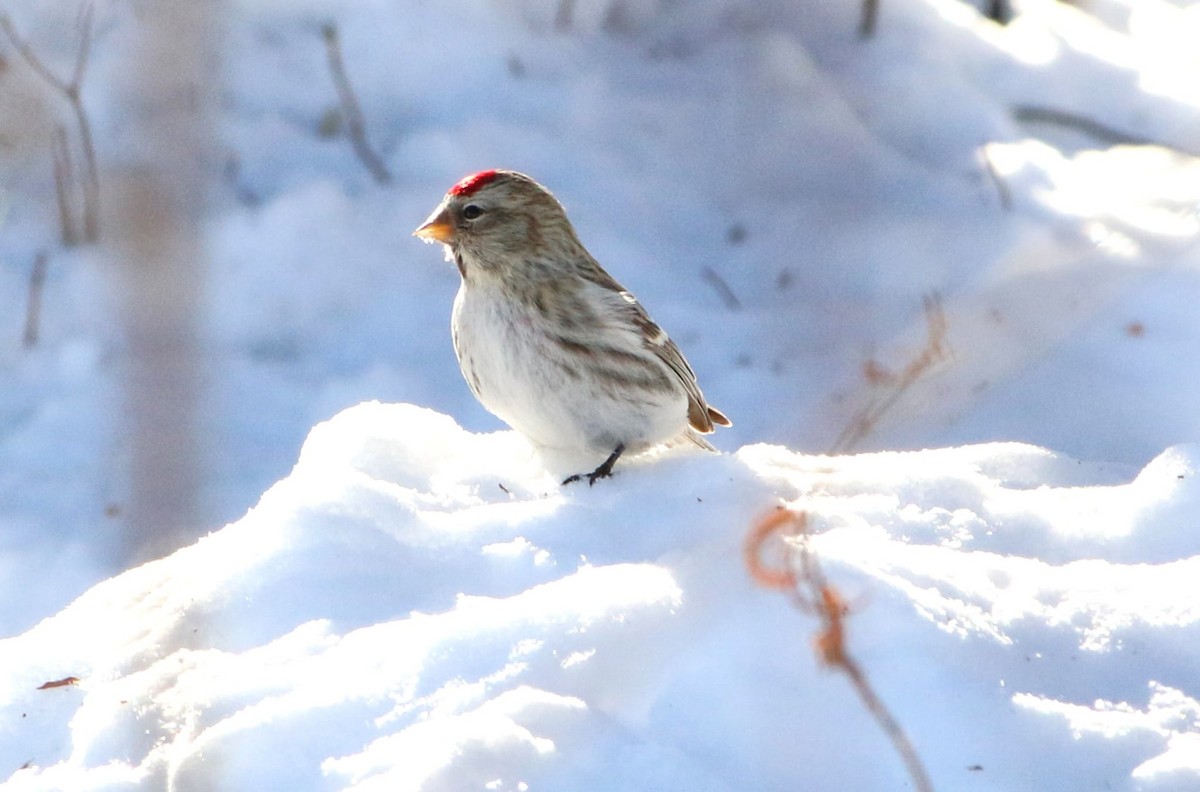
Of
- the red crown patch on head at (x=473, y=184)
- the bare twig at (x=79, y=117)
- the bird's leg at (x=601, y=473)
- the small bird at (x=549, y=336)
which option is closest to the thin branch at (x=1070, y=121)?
the small bird at (x=549, y=336)

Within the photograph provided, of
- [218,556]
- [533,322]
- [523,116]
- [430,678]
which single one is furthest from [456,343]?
[523,116]

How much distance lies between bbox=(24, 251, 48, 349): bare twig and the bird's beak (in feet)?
5.22

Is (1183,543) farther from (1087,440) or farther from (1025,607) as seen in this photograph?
(1087,440)

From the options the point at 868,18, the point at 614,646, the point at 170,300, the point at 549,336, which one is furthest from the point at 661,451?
the point at 868,18

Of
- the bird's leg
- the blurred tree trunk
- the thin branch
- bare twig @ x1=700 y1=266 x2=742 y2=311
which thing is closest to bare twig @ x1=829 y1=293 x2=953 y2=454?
the blurred tree trunk

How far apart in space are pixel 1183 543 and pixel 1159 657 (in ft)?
1.42

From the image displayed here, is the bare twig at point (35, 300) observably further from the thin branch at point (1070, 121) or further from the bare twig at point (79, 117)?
the thin branch at point (1070, 121)

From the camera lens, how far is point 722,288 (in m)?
4.68

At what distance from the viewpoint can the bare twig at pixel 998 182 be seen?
186 inches

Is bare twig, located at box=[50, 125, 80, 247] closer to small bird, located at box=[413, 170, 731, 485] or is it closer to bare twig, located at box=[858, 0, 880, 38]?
small bird, located at box=[413, 170, 731, 485]

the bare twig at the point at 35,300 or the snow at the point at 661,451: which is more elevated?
the snow at the point at 661,451

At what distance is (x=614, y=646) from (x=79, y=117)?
3.12m

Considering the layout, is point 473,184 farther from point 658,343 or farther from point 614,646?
point 614,646

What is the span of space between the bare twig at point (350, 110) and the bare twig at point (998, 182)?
→ 2.01 metres
